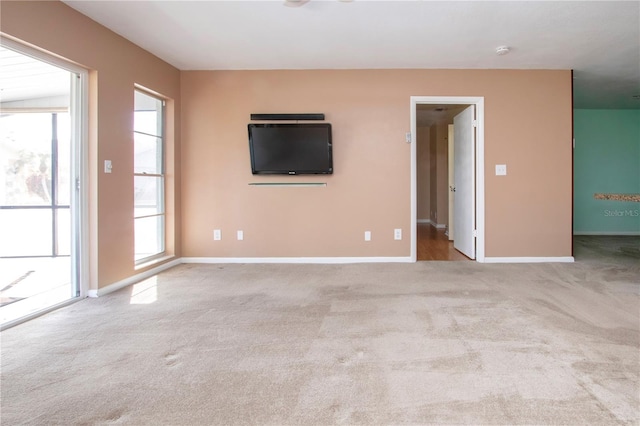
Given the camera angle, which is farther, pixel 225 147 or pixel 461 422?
pixel 225 147

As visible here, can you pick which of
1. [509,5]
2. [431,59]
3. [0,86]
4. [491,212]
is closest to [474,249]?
[491,212]

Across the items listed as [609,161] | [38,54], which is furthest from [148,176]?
[609,161]

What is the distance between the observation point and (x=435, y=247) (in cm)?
516

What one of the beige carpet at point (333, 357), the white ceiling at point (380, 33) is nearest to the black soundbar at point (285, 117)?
the white ceiling at point (380, 33)

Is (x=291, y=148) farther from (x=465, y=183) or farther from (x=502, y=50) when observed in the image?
(x=502, y=50)

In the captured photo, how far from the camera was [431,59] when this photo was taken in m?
3.77

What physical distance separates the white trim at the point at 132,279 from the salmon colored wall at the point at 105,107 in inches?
1.7

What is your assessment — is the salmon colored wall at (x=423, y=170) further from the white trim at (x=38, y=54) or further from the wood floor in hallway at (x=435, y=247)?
the white trim at (x=38, y=54)

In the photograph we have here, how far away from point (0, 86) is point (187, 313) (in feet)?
6.58

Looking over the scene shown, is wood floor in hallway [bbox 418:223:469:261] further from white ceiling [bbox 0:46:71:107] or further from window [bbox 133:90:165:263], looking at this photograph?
white ceiling [bbox 0:46:71:107]

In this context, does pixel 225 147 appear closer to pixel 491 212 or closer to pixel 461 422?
pixel 491 212

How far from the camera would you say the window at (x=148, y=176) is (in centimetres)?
356

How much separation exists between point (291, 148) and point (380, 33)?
157cm

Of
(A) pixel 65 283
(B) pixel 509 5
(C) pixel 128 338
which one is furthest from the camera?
(A) pixel 65 283
